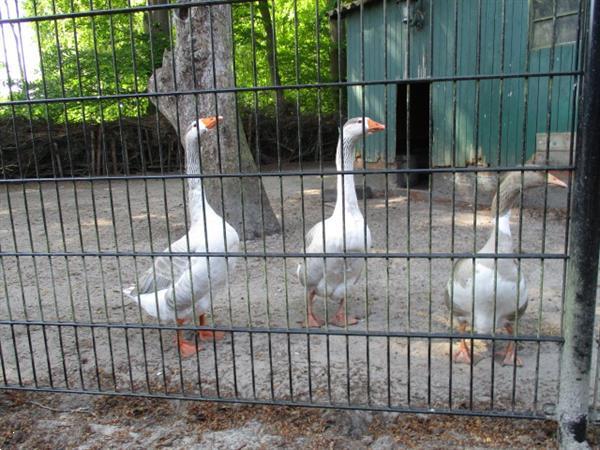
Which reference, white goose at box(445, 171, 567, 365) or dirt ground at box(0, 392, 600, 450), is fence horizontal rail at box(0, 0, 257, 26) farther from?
dirt ground at box(0, 392, 600, 450)

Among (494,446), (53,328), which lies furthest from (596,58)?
(53,328)

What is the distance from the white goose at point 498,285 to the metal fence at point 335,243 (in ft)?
0.06

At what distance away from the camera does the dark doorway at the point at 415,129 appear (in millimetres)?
12231

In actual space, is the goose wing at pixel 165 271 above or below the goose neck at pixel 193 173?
below

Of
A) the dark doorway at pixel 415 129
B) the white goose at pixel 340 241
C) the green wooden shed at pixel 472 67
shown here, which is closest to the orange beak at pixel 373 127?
the white goose at pixel 340 241

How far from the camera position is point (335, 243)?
4449 mm

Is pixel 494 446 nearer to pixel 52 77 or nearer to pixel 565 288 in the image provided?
pixel 565 288

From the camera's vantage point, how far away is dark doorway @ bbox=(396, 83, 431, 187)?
1223cm

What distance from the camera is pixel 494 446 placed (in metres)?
2.89

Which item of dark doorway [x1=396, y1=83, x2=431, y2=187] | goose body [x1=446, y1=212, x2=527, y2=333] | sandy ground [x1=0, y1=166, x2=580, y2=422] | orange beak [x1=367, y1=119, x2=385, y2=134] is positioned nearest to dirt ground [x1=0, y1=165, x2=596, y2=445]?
sandy ground [x1=0, y1=166, x2=580, y2=422]

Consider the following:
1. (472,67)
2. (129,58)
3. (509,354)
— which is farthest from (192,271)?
(129,58)

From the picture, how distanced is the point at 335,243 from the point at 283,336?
932mm

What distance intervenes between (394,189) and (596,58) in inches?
374

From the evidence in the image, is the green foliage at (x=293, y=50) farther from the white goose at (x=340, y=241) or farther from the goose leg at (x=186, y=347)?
the goose leg at (x=186, y=347)
